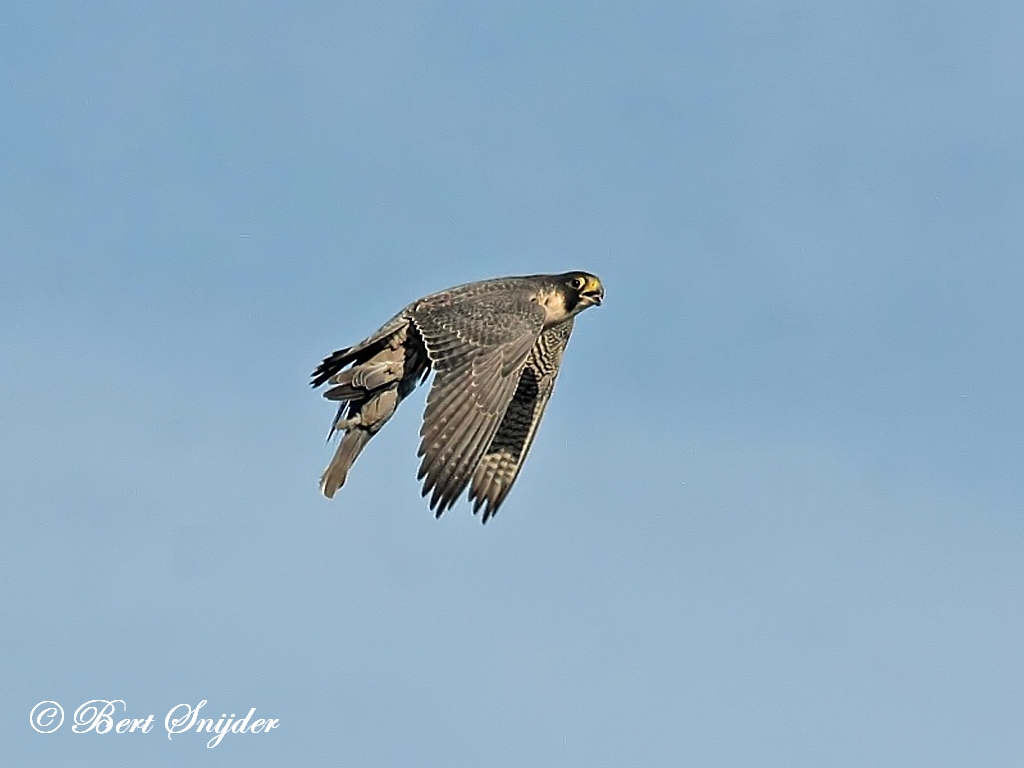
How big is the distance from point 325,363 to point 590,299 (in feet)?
10.7

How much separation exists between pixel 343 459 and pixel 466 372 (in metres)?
1.78

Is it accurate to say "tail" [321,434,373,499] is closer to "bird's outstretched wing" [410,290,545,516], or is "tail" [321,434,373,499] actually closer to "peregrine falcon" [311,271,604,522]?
"peregrine falcon" [311,271,604,522]

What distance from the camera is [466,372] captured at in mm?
21391

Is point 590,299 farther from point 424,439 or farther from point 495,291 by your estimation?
point 424,439

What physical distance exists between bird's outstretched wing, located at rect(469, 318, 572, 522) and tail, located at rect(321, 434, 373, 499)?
1957 mm

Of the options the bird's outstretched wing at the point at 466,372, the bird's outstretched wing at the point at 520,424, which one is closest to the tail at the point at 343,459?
the bird's outstretched wing at the point at 466,372

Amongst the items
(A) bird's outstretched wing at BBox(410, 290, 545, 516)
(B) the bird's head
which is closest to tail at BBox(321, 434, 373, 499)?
(A) bird's outstretched wing at BBox(410, 290, 545, 516)

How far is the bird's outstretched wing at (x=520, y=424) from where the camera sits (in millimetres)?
24062

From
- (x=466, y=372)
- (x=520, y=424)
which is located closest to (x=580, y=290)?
(x=520, y=424)

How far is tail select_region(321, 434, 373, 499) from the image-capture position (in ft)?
72.2

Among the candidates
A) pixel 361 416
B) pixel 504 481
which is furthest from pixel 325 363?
pixel 504 481

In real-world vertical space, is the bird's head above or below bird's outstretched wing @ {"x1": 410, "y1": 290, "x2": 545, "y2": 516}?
above

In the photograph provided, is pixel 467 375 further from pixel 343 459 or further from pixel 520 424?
pixel 520 424

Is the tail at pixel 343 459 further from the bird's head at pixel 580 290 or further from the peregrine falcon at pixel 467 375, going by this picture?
the bird's head at pixel 580 290
